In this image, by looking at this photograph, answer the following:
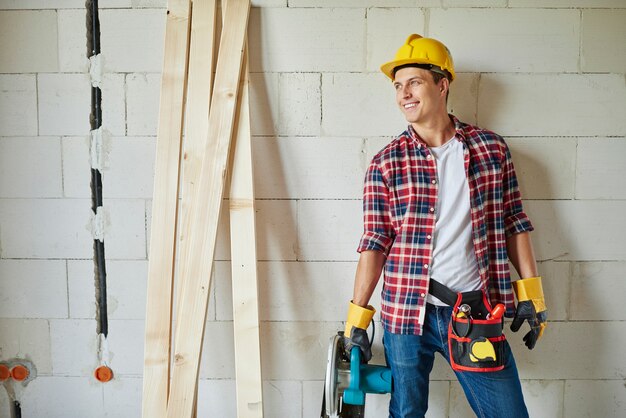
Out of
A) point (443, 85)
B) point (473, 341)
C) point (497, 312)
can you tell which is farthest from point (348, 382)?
point (443, 85)

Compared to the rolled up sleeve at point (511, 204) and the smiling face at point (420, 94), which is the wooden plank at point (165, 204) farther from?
the rolled up sleeve at point (511, 204)

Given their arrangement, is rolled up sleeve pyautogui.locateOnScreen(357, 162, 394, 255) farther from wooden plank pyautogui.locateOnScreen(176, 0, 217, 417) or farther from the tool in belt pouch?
wooden plank pyautogui.locateOnScreen(176, 0, 217, 417)

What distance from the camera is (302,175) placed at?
1.81m

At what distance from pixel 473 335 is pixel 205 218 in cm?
106

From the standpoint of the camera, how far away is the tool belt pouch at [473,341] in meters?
1.43

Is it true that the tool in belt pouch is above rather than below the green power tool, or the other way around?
above

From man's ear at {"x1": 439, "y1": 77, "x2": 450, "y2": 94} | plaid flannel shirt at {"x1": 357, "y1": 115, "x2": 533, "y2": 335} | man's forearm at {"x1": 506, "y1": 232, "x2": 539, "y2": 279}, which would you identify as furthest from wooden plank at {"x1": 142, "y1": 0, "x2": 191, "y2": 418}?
man's forearm at {"x1": 506, "y1": 232, "x2": 539, "y2": 279}

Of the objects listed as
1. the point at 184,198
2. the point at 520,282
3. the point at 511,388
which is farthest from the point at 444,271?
the point at 184,198

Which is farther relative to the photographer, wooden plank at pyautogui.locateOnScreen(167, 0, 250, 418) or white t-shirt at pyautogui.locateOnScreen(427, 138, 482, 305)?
wooden plank at pyautogui.locateOnScreen(167, 0, 250, 418)

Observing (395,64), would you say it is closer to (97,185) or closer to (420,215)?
(420,215)

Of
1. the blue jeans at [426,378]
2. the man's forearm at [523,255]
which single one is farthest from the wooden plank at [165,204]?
the man's forearm at [523,255]

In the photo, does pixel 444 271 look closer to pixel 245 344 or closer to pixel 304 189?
pixel 304 189

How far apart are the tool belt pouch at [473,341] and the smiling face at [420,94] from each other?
2.13 ft

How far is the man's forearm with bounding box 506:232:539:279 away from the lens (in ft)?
5.26
